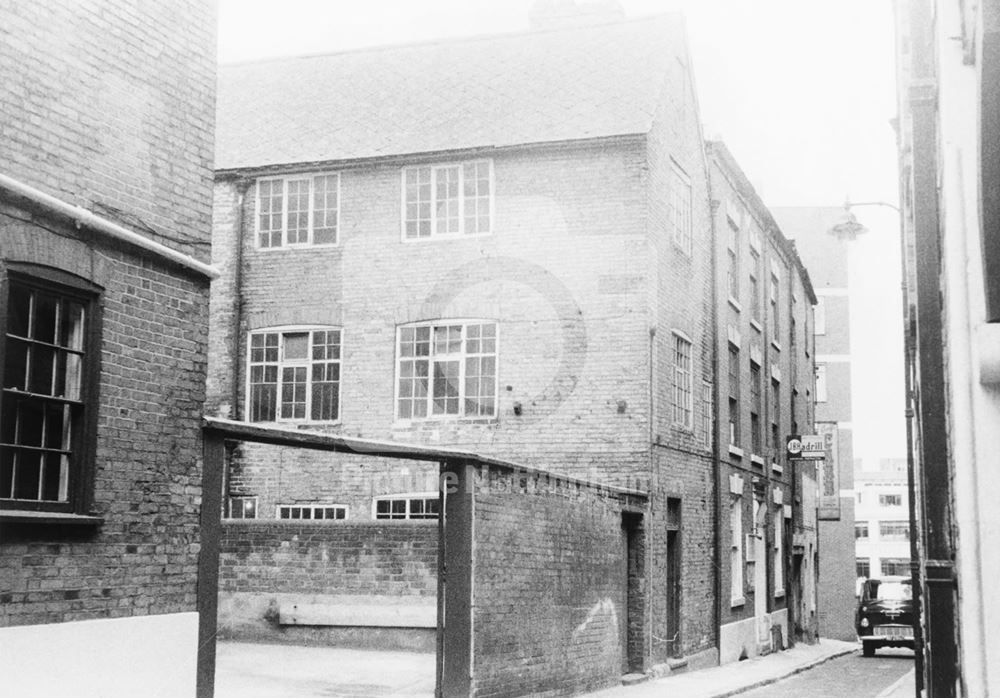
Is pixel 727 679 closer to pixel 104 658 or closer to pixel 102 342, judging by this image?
pixel 104 658

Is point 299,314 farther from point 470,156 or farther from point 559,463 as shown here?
point 559,463

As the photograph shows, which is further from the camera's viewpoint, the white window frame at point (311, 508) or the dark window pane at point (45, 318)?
the white window frame at point (311, 508)

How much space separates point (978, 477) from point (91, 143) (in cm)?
721

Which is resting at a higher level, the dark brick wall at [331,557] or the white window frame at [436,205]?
the white window frame at [436,205]

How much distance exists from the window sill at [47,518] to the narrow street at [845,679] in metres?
11.6

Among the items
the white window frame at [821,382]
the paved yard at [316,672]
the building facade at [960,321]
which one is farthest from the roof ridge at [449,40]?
Result: the white window frame at [821,382]

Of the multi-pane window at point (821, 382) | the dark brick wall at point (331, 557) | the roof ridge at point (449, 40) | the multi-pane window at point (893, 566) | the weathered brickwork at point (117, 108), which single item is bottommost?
the multi-pane window at point (893, 566)

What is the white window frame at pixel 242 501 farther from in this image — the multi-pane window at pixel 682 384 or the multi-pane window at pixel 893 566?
the multi-pane window at pixel 893 566

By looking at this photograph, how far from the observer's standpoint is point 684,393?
73.2 ft

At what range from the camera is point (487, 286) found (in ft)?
69.2

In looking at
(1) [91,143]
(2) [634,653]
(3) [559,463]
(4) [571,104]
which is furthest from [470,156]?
(1) [91,143]

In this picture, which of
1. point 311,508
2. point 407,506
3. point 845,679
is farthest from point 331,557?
point 845,679

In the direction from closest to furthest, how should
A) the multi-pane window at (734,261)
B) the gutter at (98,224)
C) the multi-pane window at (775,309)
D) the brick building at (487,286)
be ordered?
the gutter at (98,224) < the brick building at (487,286) < the multi-pane window at (734,261) < the multi-pane window at (775,309)

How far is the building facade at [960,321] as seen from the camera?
4.43m
